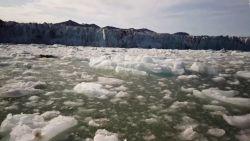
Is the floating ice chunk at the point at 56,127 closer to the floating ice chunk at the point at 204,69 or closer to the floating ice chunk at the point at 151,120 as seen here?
the floating ice chunk at the point at 151,120

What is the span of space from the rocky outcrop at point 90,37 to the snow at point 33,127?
2121cm

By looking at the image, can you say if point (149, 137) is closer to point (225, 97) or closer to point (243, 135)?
point (243, 135)

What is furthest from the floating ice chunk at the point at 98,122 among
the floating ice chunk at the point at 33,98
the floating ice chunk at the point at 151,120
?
the floating ice chunk at the point at 33,98

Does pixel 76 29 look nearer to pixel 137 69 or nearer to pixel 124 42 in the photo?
pixel 124 42

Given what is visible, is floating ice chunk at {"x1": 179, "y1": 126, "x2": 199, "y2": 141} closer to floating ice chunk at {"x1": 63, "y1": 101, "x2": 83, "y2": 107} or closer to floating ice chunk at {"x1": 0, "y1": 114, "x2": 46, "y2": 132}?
floating ice chunk at {"x1": 0, "y1": 114, "x2": 46, "y2": 132}

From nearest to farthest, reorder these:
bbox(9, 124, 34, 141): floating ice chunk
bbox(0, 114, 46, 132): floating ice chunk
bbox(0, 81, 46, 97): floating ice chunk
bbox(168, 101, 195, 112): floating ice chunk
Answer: bbox(9, 124, 34, 141): floating ice chunk
bbox(0, 114, 46, 132): floating ice chunk
bbox(168, 101, 195, 112): floating ice chunk
bbox(0, 81, 46, 97): floating ice chunk

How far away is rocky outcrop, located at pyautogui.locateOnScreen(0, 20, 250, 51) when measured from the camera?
Result: 22250mm

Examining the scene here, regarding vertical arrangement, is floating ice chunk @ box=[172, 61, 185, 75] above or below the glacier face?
above

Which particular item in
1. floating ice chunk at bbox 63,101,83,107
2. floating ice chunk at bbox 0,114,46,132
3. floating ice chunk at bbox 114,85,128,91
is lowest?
floating ice chunk at bbox 63,101,83,107

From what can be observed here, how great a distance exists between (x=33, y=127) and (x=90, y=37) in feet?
73.6

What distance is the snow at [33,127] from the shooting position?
1.95 meters

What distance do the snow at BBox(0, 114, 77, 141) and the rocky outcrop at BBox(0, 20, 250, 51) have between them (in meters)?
21.2

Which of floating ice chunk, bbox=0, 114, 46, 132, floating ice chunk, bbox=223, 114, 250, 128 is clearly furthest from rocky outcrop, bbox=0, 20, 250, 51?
floating ice chunk, bbox=223, 114, 250, 128

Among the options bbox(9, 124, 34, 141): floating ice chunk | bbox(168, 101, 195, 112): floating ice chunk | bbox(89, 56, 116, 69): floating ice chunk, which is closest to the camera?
bbox(9, 124, 34, 141): floating ice chunk
